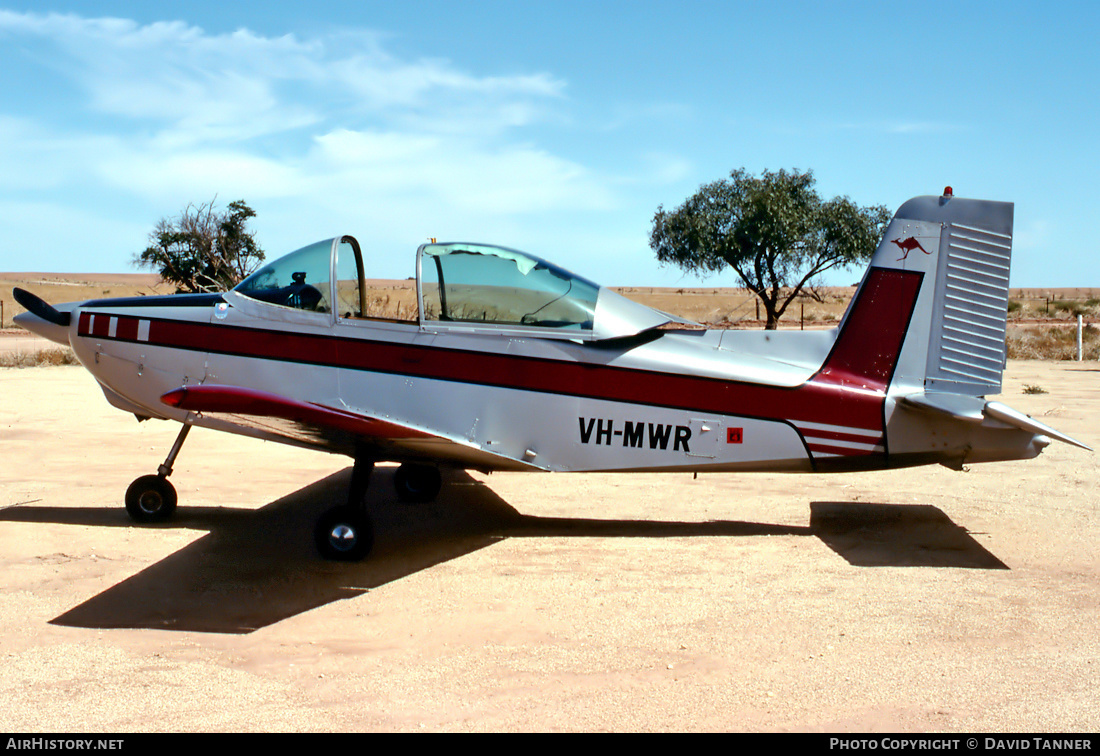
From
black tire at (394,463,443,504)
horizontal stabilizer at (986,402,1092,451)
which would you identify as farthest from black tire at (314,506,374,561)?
horizontal stabilizer at (986,402,1092,451)

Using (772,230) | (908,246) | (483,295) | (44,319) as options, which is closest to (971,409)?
(908,246)

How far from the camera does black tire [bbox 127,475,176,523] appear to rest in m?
6.97

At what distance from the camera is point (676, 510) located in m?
7.66

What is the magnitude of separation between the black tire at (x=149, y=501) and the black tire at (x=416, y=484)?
6.78 ft

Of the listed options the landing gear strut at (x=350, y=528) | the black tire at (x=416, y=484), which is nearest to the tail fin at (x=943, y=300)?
the landing gear strut at (x=350, y=528)

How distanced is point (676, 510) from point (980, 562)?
2563 millimetres

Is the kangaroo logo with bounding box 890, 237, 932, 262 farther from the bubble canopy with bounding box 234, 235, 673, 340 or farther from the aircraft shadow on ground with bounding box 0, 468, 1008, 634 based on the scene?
the aircraft shadow on ground with bounding box 0, 468, 1008, 634

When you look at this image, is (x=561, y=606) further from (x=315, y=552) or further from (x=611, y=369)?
(x=315, y=552)

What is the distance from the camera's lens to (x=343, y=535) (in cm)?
594

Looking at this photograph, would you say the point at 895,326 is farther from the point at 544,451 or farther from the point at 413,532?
the point at 413,532

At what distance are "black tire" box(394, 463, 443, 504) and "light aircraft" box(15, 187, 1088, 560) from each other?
5.67 feet

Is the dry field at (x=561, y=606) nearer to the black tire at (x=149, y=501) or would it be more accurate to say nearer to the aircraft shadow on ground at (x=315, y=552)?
the aircraft shadow on ground at (x=315, y=552)

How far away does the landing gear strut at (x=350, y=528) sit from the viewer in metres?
5.93
